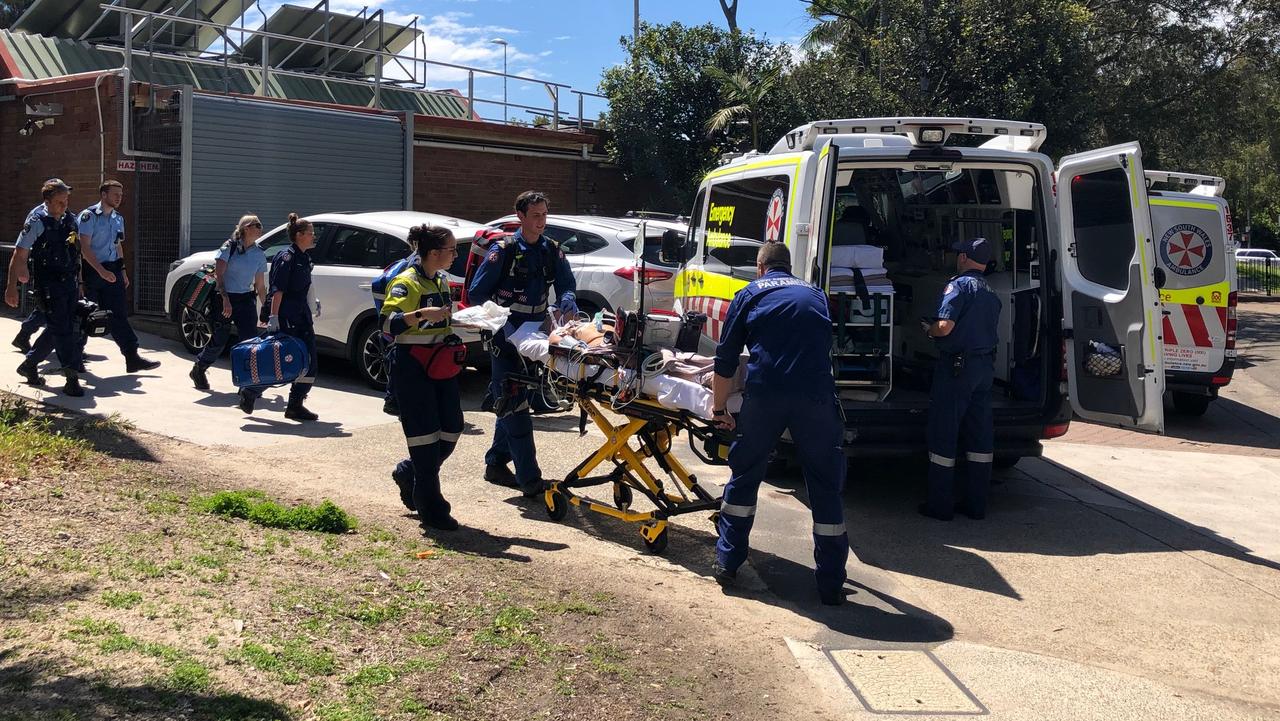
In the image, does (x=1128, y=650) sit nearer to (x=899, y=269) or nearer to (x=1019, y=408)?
(x=1019, y=408)

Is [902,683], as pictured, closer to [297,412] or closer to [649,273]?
[297,412]

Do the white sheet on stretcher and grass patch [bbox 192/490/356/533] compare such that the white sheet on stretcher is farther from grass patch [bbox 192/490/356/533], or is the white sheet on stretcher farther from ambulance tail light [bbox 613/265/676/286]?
ambulance tail light [bbox 613/265/676/286]

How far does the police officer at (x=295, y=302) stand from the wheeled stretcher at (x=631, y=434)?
3.17 m

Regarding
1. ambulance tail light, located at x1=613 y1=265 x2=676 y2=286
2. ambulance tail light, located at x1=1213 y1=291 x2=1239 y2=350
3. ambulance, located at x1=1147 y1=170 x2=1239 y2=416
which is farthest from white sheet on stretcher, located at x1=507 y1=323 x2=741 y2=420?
ambulance tail light, located at x1=1213 y1=291 x2=1239 y2=350

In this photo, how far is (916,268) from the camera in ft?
28.3

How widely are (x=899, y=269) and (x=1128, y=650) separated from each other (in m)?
4.01

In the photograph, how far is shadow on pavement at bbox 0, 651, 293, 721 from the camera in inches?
141

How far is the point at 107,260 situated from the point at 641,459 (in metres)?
6.41

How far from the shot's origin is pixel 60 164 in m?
15.5

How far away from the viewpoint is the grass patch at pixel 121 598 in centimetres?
453

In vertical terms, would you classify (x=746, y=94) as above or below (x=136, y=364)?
above

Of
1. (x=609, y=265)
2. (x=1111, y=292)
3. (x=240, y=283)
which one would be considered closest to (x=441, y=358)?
(x=1111, y=292)

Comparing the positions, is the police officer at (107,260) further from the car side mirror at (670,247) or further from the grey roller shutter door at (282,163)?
the car side mirror at (670,247)

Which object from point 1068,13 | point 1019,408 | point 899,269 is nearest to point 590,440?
point 899,269
